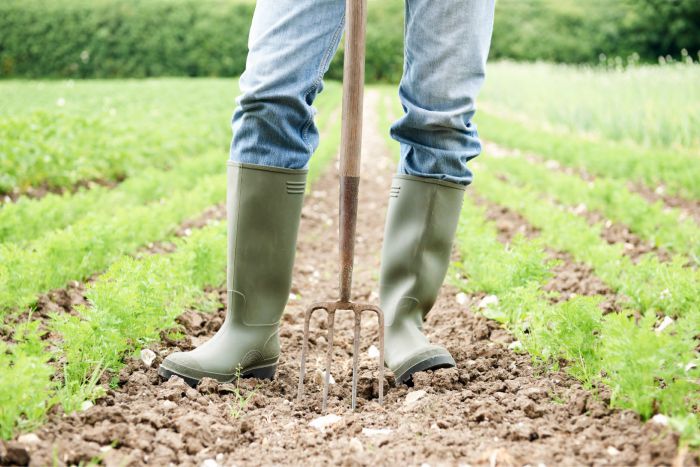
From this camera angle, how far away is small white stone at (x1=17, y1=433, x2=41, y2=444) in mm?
1674

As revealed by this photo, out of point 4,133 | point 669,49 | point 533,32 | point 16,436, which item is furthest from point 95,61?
point 16,436

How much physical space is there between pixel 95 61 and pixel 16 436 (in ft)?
122

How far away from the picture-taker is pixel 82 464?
1660mm

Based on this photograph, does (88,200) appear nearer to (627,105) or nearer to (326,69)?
(326,69)

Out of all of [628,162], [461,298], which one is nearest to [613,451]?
[461,298]

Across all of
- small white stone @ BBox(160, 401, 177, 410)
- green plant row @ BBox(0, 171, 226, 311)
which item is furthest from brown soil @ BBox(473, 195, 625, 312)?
green plant row @ BBox(0, 171, 226, 311)

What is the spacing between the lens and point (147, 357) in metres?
2.39

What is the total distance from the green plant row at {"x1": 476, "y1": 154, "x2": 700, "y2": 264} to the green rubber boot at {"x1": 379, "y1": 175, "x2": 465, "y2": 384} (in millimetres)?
1672

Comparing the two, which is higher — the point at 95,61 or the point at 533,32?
the point at 533,32

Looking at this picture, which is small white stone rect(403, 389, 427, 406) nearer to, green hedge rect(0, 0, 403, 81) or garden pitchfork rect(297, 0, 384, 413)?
garden pitchfork rect(297, 0, 384, 413)

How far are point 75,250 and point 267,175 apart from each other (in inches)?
62.9

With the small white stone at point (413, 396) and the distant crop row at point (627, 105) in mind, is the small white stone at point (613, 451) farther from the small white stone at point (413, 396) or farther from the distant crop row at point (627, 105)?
the distant crop row at point (627, 105)

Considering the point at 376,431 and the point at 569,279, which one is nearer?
the point at 376,431

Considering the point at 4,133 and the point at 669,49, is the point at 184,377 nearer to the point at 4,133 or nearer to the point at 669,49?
the point at 4,133
